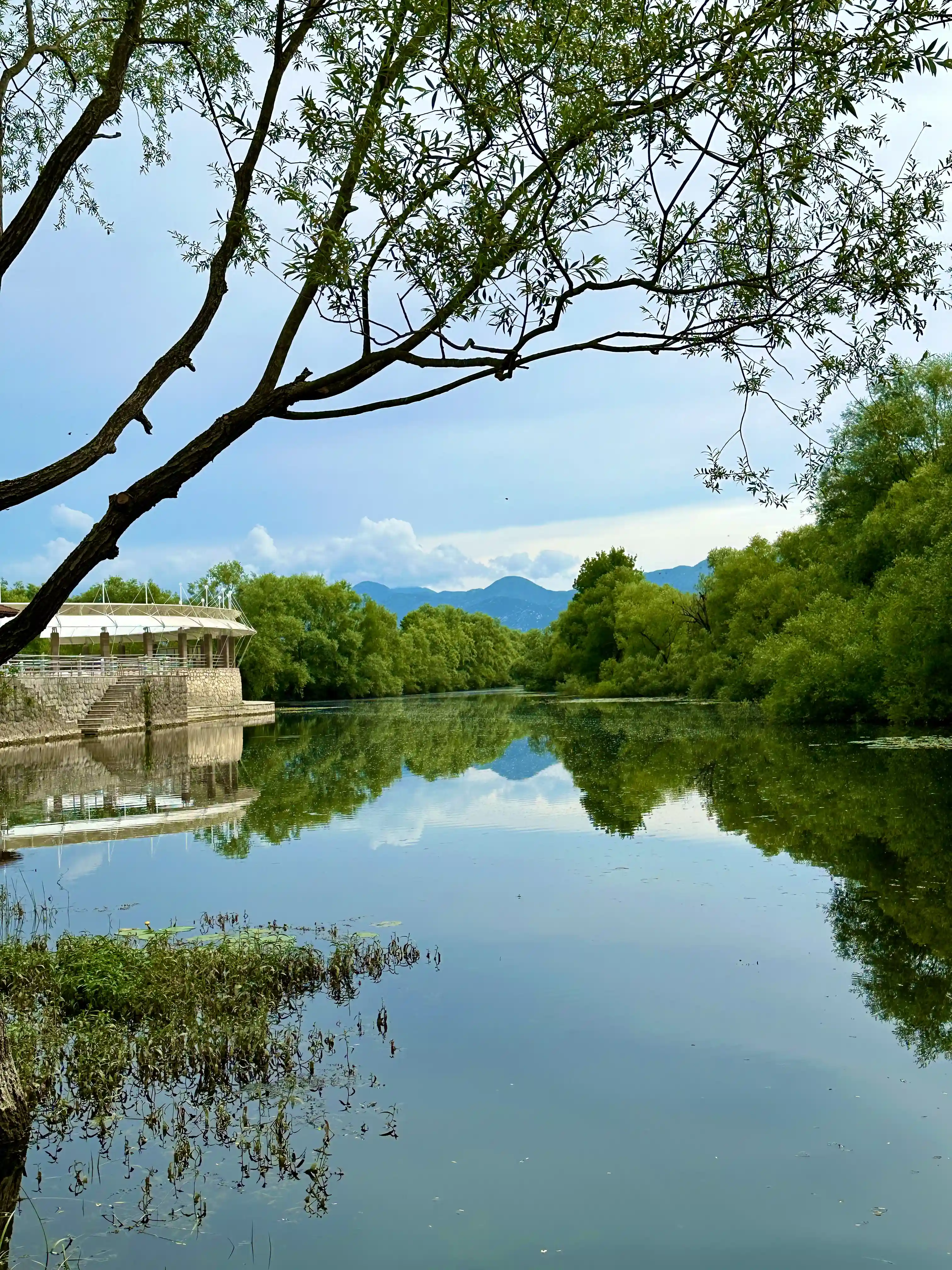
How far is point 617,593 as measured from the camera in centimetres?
7019

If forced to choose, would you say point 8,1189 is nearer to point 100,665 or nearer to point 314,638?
point 100,665

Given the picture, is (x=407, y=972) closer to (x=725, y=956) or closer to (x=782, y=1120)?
(x=725, y=956)

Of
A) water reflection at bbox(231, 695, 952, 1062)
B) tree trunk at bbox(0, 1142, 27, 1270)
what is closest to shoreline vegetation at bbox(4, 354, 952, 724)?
water reflection at bbox(231, 695, 952, 1062)

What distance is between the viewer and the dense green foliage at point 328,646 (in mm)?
78750

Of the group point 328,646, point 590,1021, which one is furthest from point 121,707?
point 328,646

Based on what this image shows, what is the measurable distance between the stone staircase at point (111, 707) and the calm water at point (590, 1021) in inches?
842

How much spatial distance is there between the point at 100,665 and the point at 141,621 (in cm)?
610

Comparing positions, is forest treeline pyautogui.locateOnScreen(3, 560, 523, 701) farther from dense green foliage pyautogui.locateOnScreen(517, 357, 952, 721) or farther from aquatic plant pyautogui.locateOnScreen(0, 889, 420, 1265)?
aquatic plant pyautogui.locateOnScreen(0, 889, 420, 1265)

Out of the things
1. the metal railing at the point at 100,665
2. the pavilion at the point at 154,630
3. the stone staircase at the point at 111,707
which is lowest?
the stone staircase at the point at 111,707

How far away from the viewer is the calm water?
459 cm

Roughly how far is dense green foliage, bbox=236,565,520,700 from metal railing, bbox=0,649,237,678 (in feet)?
74.1

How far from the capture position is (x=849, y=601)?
1473 inches

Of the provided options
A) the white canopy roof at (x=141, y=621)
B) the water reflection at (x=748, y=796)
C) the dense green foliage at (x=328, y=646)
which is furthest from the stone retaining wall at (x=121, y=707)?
the dense green foliage at (x=328, y=646)

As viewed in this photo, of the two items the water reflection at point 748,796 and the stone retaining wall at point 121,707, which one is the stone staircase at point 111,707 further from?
the water reflection at point 748,796
